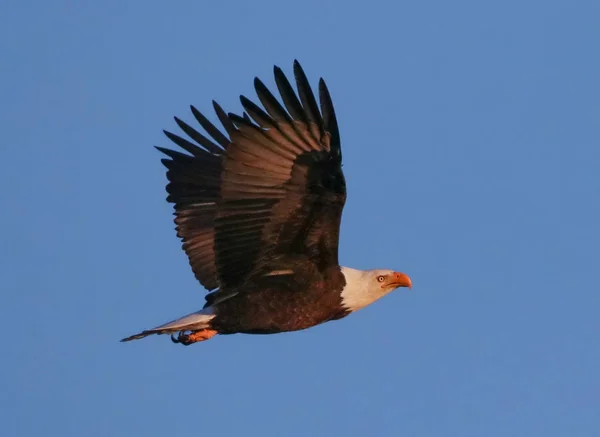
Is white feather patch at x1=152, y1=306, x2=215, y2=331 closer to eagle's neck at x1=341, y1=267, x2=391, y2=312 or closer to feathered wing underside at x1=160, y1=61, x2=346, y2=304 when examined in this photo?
feathered wing underside at x1=160, y1=61, x2=346, y2=304

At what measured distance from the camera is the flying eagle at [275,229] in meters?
12.4

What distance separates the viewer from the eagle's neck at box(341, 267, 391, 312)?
44.5 ft

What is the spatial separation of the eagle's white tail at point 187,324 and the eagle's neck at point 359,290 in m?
1.29

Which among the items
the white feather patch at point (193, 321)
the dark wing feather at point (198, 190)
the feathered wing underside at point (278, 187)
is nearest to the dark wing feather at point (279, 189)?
the feathered wing underside at point (278, 187)

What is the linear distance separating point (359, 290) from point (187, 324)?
5.45 ft

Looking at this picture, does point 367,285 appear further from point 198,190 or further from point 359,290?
point 198,190

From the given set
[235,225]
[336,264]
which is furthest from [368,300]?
[235,225]

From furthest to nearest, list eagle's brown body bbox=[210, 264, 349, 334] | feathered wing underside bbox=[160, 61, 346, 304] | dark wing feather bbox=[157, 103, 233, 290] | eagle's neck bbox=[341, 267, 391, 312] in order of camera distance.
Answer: dark wing feather bbox=[157, 103, 233, 290] → eagle's neck bbox=[341, 267, 391, 312] → eagle's brown body bbox=[210, 264, 349, 334] → feathered wing underside bbox=[160, 61, 346, 304]

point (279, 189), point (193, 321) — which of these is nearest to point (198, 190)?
point (193, 321)

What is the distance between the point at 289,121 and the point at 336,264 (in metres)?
1.68

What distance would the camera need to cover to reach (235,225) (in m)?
13.2

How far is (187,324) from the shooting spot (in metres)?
13.5

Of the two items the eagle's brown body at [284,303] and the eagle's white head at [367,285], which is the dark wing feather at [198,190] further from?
the eagle's white head at [367,285]

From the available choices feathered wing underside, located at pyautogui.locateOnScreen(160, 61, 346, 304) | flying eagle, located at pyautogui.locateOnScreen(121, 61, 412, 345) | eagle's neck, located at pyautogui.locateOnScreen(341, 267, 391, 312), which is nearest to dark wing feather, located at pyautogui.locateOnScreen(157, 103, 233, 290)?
flying eagle, located at pyautogui.locateOnScreen(121, 61, 412, 345)
